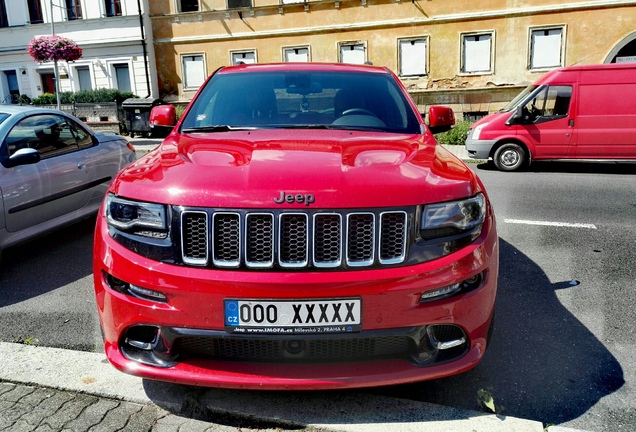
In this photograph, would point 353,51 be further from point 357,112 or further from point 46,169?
point 357,112

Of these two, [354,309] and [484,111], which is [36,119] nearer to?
[354,309]

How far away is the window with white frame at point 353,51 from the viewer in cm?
2490

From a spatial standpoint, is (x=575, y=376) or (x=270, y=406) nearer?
(x=270, y=406)

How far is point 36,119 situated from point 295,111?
11.2ft

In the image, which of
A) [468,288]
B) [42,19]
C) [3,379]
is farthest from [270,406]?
[42,19]

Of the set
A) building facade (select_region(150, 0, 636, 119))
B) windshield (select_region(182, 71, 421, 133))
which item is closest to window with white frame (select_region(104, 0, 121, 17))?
building facade (select_region(150, 0, 636, 119))

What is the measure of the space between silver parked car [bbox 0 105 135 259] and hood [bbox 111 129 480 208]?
8.44 feet

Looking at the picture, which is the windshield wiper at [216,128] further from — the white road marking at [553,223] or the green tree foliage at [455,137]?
the green tree foliage at [455,137]

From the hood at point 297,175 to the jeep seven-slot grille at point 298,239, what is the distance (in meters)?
0.05

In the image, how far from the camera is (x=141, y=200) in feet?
8.13

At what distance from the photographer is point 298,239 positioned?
7.64ft

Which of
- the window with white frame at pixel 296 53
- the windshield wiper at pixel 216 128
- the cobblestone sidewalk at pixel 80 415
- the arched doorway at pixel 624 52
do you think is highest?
the window with white frame at pixel 296 53

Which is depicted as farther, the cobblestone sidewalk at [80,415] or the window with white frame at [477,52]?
the window with white frame at [477,52]

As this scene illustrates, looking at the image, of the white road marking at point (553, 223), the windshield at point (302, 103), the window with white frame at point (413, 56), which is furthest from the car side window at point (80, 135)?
the window with white frame at point (413, 56)
